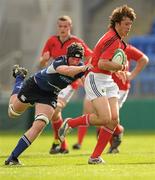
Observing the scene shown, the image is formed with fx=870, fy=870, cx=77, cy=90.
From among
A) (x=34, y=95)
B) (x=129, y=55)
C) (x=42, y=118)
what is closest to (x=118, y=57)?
(x=42, y=118)

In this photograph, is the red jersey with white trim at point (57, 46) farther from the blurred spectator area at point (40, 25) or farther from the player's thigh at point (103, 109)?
the blurred spectator area at point (40, 25)

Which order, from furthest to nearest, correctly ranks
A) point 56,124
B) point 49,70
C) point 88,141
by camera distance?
point 88,141, point 56,124, point 49,70

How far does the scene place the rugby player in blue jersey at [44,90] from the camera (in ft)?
37.6

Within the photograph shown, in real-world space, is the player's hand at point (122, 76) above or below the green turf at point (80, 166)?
above

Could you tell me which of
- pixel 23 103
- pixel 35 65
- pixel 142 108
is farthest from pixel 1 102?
pixel 23 103

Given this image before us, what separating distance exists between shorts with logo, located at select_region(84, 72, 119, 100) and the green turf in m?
0.94

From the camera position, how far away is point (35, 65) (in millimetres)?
23359

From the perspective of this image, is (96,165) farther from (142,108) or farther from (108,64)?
(142,108)

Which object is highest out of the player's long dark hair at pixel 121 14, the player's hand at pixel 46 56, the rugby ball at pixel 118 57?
the player's long dark hair at pixel 121 14

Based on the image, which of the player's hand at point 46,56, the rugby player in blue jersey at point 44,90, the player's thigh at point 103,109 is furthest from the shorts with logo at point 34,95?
the player's hand at point 46,56

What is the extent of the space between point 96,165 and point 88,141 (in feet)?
24.0

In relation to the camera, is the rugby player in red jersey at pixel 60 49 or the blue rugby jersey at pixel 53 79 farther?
the rugby player in red jersey at pixel 60 49

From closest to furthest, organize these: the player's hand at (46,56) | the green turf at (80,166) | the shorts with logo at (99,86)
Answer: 1. the green turf at (80,166)
2. the shorts with logo at (99,86)
3. the player's hand at (46,56)

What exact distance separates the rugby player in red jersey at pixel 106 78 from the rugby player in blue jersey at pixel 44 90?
22 centimetres
